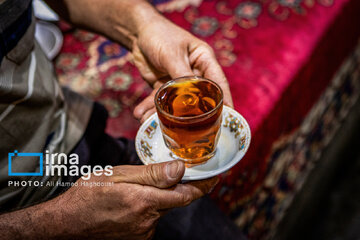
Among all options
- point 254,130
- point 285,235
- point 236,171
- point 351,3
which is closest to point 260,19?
point 351,3

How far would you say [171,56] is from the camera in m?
0.91

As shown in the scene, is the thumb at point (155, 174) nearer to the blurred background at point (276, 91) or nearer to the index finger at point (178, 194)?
the index finger at point (178, 194)

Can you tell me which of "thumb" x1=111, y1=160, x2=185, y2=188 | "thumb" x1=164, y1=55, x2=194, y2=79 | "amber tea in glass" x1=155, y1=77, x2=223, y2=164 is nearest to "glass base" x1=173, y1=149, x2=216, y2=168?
"amber tea in glass" x1=155, y1=77, x2=223, y2=164

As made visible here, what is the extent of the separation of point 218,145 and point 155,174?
231 millimetres

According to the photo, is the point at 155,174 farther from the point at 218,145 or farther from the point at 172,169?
the point at 218,145

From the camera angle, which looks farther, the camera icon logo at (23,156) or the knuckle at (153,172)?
the camera icon logo at (23,156)

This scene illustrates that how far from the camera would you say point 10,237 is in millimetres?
679

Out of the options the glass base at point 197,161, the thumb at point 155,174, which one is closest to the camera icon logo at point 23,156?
the thumb at point 155,174

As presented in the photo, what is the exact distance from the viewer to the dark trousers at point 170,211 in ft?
3.15

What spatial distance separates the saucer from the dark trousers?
239 mm

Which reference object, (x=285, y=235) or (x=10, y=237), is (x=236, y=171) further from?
(x=10, y=237)

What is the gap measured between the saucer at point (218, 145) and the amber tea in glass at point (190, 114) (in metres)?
0.03

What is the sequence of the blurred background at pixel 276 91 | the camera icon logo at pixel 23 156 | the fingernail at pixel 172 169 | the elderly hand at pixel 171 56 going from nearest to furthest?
the fingernail at pixel 172 169, the camera icon logo at pixel 23 156, the elderly hand at pixel 171 56, the blurred background at pixel 276 91

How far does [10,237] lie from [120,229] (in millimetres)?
234
